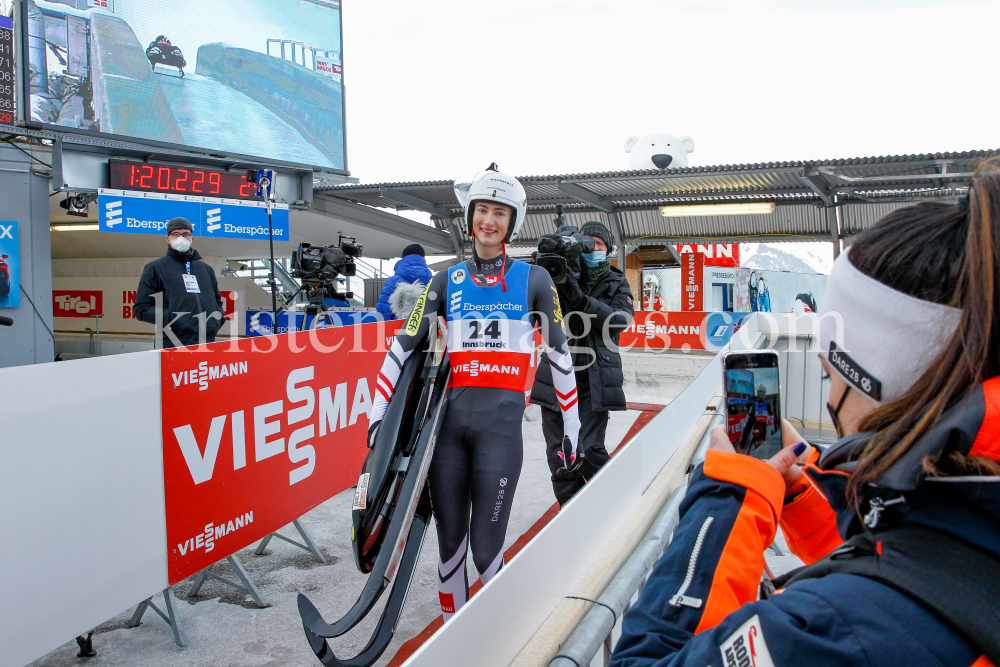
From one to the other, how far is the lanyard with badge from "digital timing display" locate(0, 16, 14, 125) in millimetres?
5695

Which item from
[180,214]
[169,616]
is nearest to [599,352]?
[169,616]

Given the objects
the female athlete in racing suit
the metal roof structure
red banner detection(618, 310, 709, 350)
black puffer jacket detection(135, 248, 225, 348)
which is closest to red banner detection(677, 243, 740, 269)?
the metal roof structure

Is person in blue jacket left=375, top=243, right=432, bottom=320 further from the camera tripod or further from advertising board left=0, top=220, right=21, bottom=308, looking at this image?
advertising board left=0, top=220, right=21, bottom=308

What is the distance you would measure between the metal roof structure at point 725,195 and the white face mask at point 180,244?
8.12 metres

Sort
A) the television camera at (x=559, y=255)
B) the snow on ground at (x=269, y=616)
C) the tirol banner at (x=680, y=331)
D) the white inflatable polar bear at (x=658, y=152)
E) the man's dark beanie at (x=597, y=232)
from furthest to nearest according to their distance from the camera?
the white inflatable polar bear at (x=658, y=152)
the tirol banner at (x=680, y=331)
the man's dark beanie at (x=597, y=232)
the television camera at (x=559, y=255)
the snow on ground at (x=269, y=616)

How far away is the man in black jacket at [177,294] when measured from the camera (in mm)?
5070

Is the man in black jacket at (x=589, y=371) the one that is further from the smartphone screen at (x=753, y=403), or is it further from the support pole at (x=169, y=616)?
the smartphone screen at (x=753, y=403)

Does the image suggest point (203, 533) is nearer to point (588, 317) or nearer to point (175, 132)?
point (588, 317)

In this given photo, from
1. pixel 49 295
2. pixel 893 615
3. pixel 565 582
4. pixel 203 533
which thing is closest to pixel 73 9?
pixel 49 295

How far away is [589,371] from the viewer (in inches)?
154

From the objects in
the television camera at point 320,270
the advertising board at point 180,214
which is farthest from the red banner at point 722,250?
the television camera at point 320,270

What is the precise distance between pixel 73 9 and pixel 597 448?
9901 millimetres

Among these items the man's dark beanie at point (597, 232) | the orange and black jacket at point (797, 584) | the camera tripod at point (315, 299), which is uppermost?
the man's dark beanie at point (597, 232)

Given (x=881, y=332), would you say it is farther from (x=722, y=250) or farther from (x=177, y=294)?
(x=722, y=250)
